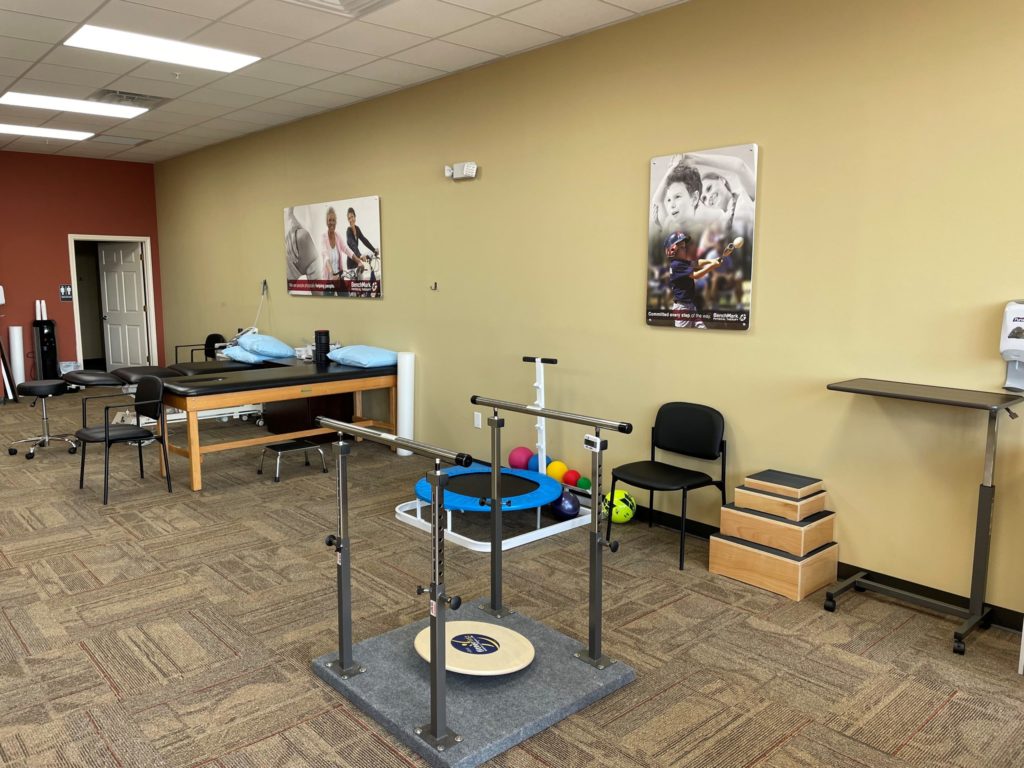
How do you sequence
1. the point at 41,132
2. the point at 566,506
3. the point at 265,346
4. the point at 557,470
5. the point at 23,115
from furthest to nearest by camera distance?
the point at 41,132 < the point at 265,346 < the point at 23,115 < the point at 557,470 < the point at 566,506

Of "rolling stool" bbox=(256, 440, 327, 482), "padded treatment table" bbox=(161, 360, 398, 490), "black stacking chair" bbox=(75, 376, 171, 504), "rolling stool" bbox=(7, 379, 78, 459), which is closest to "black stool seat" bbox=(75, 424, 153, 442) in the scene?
"black stacking chair" bbox=(75, 376, 171, 504)

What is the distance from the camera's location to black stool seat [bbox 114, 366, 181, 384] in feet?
20.7

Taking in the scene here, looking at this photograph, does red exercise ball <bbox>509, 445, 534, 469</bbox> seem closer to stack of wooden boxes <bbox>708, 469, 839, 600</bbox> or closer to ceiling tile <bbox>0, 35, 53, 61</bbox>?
stack of wooden boxes <bbox>708, 469, 839, 600</bbox>

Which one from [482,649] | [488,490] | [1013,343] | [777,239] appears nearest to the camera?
[482,649]

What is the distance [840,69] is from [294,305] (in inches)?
212

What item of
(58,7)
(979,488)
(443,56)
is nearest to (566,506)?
(979,488)

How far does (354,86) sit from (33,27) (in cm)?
207

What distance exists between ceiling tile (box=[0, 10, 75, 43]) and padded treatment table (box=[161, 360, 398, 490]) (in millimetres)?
2204

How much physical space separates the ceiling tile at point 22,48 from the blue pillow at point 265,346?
8.88 feet

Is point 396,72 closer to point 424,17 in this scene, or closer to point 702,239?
point 424,17

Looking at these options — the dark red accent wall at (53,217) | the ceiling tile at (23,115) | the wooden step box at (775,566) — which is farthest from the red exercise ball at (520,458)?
the dark red accent wall at (53,217)

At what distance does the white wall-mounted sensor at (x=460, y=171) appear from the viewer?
5.31 m

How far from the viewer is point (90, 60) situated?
5020mm

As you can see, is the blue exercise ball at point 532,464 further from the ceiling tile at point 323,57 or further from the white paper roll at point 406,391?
the ceiling tile at point 323,57
